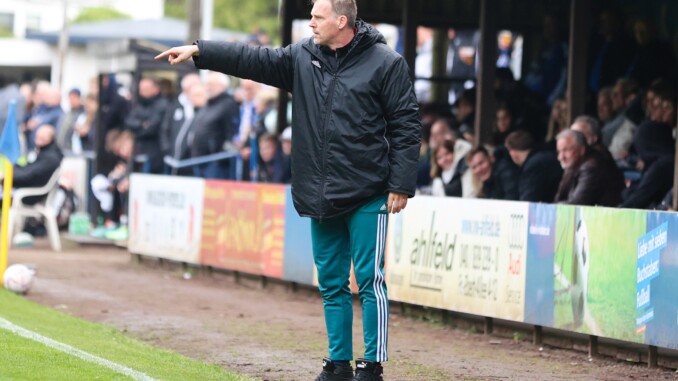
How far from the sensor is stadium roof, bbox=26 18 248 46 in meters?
33.6

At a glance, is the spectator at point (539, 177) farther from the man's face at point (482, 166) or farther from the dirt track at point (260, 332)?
the dirt track at point (260, 332)

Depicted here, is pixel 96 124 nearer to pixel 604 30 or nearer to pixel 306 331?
pixel 604 30

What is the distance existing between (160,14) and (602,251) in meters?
69.2

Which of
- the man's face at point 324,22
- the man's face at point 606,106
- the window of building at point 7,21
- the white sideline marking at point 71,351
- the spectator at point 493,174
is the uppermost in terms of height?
the window of building at point 7,21

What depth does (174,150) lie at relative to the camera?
20969 millimetres

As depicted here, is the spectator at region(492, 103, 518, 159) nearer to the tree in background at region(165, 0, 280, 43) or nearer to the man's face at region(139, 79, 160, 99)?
the man's face at region(139, 79, 160, 99)

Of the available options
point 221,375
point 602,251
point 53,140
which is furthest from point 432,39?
point 221,375

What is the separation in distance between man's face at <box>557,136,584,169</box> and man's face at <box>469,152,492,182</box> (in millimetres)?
1383

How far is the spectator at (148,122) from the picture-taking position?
21.9 m

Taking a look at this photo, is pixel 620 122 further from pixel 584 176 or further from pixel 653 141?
pixel 584 176

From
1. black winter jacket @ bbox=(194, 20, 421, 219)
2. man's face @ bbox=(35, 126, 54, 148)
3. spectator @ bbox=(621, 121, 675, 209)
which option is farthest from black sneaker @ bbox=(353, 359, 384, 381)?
man's face @ bbox=(35, 126, 54, 148)

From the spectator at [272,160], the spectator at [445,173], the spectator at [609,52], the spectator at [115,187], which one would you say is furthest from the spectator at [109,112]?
the spectator at [609,52]

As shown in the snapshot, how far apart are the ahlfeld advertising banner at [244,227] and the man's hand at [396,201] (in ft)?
25.2

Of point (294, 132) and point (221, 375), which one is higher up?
point (294, 132)
